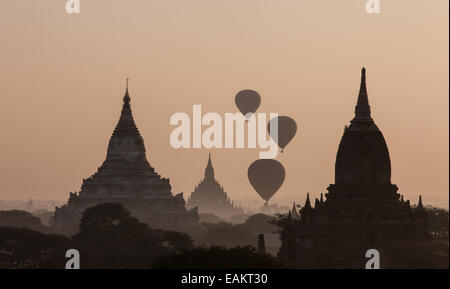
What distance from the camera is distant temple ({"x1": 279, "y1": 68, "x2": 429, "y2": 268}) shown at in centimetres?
13638

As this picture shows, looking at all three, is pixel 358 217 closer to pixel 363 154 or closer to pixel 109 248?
pixel 363 154

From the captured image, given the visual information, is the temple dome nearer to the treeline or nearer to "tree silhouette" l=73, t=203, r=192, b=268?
the treeline

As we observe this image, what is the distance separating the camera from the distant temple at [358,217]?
13638cm

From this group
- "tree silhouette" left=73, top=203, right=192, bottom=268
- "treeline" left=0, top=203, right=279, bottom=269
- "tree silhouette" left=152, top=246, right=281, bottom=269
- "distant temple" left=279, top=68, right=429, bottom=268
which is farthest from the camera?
"tree silhouette" left=73, top=203, right=192, bottom=268

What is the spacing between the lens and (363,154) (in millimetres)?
142375

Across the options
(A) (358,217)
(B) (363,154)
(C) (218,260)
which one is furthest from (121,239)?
(C) (218,260)

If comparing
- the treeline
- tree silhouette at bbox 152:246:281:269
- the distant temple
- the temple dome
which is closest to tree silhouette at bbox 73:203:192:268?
the treeline

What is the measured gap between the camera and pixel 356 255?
136m

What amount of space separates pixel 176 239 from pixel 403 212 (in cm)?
2940

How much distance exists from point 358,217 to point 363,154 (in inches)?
207

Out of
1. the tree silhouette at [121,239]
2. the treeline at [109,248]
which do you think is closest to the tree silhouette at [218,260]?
the treeline at [109,248]
